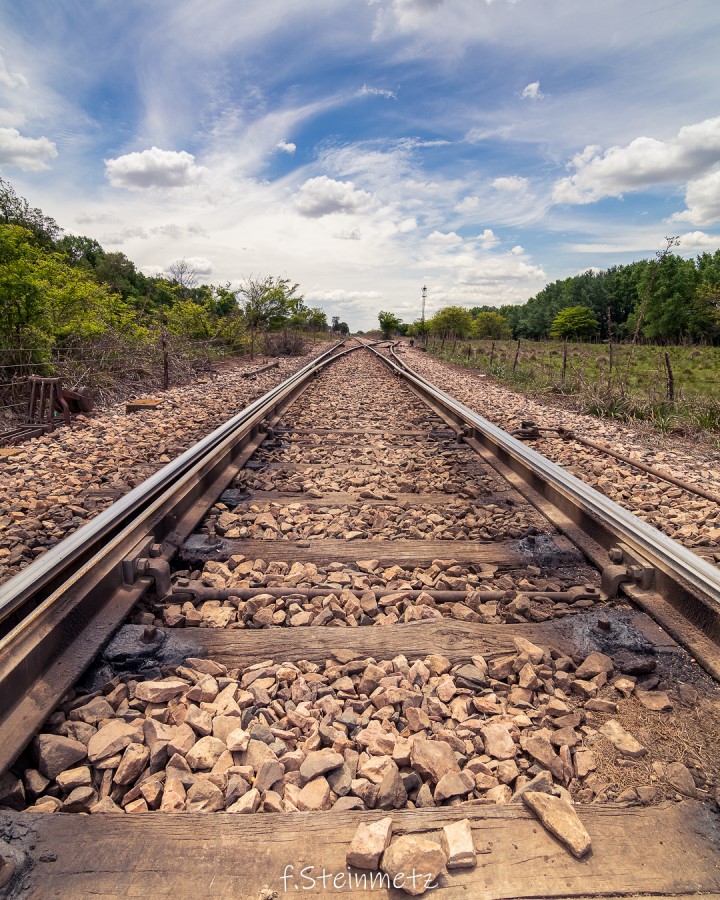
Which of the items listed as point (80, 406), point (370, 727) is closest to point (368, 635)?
point (370, 727)

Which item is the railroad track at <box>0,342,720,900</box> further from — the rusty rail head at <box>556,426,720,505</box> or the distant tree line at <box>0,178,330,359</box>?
the distant tree line at <box>0,178,330,359</box>

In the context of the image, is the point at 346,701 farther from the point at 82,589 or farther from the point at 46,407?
the point at 46,407

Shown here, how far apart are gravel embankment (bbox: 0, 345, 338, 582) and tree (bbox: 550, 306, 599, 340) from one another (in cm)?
7976

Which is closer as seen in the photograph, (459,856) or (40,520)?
(459,856)

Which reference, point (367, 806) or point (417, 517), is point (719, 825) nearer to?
point (367, 806)

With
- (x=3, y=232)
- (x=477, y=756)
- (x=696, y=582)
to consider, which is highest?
(x=3, y=232)

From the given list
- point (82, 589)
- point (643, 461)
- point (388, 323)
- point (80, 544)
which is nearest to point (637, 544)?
point (82, 589)

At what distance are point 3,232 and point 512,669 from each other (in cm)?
788

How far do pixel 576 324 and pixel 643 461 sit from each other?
270 ft

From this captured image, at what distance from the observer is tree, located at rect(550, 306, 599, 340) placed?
259 ft

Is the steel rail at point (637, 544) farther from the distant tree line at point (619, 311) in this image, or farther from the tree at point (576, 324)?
Answer: the tree at point (576, 324)

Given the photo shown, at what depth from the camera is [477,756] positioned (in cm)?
151

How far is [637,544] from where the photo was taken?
2.52 m

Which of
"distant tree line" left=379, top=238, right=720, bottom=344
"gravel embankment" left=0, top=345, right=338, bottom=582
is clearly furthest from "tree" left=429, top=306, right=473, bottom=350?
"gravel embankment" left=0, top=345, right=338, bottom=582
